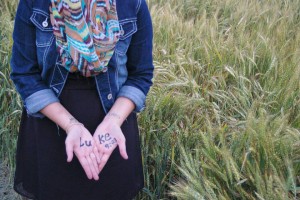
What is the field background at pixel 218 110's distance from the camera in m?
1.54

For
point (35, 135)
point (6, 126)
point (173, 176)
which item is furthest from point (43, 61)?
point (6, 126)

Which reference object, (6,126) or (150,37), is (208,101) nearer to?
(150,37)

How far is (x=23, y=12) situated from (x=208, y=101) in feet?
4.29

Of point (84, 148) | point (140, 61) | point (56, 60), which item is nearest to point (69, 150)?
point (84, 148)

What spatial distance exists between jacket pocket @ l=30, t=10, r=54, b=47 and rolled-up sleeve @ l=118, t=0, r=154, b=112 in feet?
0.95

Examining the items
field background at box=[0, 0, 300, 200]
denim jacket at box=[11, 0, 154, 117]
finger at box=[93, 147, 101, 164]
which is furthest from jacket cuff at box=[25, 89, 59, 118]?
field background at box=[0, 0, 300, 200]

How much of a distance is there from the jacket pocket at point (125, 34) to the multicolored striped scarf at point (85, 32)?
0.12ft

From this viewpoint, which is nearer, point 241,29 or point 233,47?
point 233,47

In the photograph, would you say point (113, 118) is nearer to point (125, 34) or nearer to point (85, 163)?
point (85, 163)

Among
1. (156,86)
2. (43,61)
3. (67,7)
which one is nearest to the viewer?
(67,7)

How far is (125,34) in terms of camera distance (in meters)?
1.39

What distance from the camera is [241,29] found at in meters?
3.07

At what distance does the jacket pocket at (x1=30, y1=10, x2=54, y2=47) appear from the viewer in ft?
4.21

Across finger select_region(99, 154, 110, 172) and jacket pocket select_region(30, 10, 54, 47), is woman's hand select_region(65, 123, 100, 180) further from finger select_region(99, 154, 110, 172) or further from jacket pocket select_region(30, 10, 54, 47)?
jacket pocket select_region(30, 10, 54, 47)
